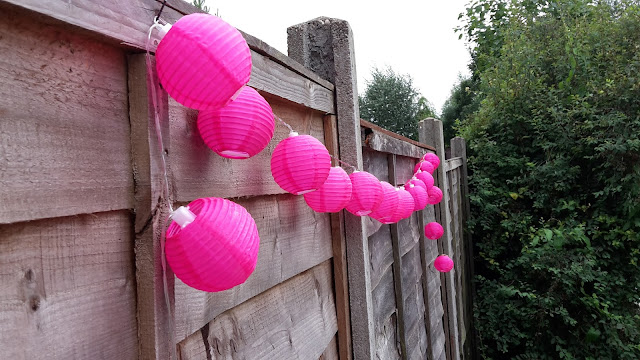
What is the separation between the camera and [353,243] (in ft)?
3.98

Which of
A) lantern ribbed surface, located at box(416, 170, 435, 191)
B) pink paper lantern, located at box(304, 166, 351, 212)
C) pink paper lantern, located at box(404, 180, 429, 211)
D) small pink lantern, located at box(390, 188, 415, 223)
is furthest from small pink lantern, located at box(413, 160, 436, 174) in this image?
pink paper lantern, located at box(304, 166, 351, 212)

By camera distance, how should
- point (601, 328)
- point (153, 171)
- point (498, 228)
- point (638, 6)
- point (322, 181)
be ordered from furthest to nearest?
point (498, 228)
point (638, 6)
point (601, 328)
point (322, 181)
point (153, 171)

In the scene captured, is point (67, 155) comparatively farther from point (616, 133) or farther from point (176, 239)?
point (616, 133)

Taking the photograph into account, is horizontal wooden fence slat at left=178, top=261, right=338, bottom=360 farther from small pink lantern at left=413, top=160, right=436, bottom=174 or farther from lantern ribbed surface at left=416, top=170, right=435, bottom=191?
small pink lantern at left=413, top=160, right=436, bottom=174

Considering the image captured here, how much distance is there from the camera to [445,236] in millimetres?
3359

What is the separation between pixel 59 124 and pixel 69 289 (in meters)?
0.17

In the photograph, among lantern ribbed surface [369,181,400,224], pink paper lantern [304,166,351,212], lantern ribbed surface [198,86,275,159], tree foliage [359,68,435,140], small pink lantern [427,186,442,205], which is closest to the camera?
lantern ribbed surface [198,86,275,159]

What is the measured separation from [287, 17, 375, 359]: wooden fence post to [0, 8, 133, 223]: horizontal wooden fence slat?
2.61ft

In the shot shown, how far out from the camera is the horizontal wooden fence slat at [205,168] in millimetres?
573

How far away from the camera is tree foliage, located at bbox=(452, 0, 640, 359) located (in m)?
3.86

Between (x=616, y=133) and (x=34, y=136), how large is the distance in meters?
4.78

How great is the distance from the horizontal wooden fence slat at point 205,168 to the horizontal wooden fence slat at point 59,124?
9 cm

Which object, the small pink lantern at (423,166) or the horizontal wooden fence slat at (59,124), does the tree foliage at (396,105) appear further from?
the horizontal wooden fence slat at (59,124)

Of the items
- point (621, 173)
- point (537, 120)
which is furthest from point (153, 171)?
point (537, 120)
